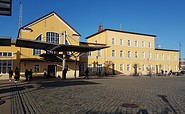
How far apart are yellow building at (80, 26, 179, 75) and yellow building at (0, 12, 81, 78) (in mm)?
5939

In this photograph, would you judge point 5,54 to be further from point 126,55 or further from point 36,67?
point 126,55

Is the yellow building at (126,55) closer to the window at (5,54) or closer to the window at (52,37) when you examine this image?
the window at (52,37)

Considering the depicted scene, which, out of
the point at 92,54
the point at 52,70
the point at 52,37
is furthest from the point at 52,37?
the point at 92,54

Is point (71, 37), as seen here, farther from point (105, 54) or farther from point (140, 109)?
point (140, 109)

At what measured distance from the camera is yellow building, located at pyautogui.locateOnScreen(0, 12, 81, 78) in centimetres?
3006

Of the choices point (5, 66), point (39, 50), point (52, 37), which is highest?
point (52, 37)

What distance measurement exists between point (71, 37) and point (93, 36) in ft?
50.5

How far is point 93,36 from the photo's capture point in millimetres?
50906

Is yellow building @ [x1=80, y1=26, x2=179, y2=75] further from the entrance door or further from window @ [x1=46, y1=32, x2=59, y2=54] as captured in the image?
window @ [x1=46, y1=32, x2=59, y2=54]

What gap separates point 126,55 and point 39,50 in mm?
22564

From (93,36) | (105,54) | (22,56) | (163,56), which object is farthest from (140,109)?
(163,56)

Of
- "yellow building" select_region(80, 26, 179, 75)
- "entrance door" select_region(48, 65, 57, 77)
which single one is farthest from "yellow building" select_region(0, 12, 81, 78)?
"yellow building" select_region(80, 26, 179, 75)

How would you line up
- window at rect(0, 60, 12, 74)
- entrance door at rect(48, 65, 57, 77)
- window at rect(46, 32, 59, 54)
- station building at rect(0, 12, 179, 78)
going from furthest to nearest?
entrance door at rect(48, 65, 57, 77) → window at rect(46, 32, 59, 54) → station building at rect(0, 12, 179, 78) → window at rect(0, 60, 12, 74)

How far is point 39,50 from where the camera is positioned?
33.2 meters
